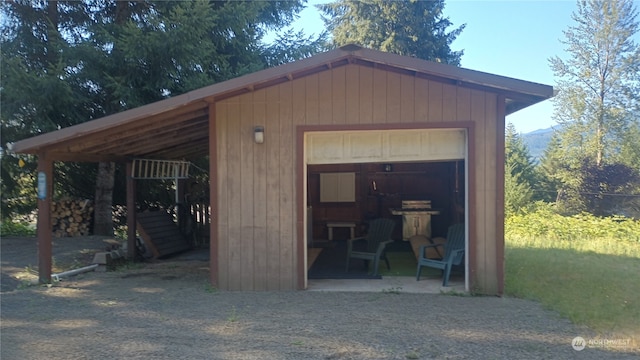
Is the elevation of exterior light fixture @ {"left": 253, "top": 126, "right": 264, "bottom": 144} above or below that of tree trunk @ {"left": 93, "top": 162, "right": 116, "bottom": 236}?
above

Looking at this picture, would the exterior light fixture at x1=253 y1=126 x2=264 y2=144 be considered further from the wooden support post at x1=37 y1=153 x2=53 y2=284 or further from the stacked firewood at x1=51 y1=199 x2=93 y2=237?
the stacked firewood at x1=51 y1=199 x2=93 y2=237

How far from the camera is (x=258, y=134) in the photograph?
20.8 ft

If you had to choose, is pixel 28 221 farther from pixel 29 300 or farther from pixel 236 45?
pixel 29 300

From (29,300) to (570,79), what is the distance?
2919cm

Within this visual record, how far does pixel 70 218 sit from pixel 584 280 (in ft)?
37.7

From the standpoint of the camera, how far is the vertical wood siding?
20.2 ft

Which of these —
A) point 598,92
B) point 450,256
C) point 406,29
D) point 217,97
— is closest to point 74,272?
point 217,97

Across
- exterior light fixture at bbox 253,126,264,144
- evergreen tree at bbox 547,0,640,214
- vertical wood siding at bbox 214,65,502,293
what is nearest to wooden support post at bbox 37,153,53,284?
vertical wood siding at bbox 214,65,502,293

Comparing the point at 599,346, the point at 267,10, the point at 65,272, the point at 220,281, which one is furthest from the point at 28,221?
the point at 599,346

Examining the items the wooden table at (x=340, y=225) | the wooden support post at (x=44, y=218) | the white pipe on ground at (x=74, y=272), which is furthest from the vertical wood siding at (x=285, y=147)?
the wooden table at (x=340, y=225)

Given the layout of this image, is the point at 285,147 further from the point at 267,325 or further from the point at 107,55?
the point at 107,55

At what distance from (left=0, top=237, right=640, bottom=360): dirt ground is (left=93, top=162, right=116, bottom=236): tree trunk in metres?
5.32

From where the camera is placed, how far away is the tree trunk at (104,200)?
1198 cm

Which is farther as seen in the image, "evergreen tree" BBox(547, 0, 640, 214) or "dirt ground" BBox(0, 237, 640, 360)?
"evergreen tree" BBox(547, 0, 640, 214)
